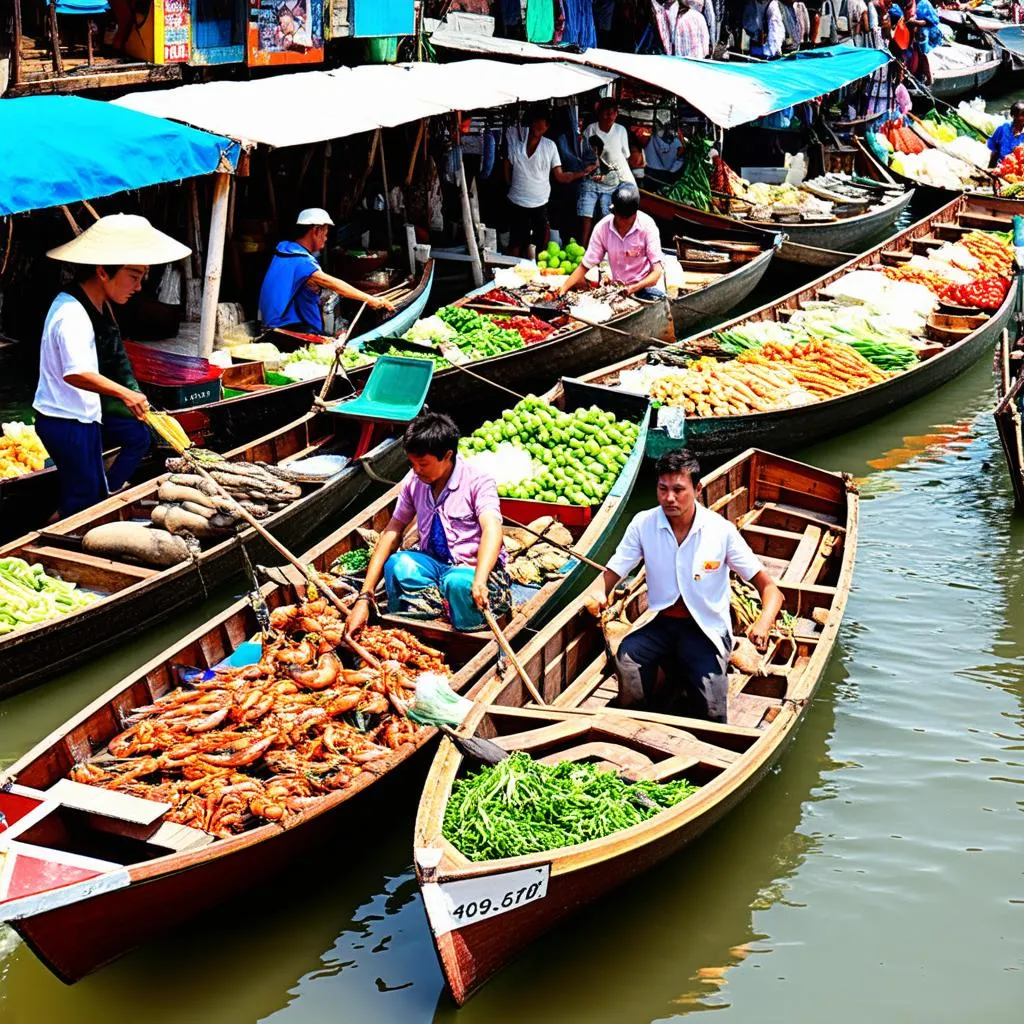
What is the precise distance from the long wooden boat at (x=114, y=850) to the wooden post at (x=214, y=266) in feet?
16.1

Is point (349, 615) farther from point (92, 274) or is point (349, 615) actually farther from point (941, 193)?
point (941, 193)

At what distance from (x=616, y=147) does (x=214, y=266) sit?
6.85 meters

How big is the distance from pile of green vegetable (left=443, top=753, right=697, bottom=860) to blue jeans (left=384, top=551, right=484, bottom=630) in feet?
4.40

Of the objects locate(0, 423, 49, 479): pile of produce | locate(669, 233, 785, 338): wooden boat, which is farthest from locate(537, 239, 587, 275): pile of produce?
locate(0, 423, 49, 479): pile of produce

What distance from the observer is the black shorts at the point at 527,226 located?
1548 cm

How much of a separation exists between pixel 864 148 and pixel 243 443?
14077 mm

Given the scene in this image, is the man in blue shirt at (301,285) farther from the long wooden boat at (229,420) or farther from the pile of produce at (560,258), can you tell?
the pile of produce at (560,258)

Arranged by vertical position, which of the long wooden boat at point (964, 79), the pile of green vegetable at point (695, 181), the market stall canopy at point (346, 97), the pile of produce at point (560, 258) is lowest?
the pile of produce at point (560, 258)

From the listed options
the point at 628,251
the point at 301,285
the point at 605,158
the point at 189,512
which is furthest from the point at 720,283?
the point at 189,512

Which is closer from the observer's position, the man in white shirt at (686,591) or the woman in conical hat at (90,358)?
the man in white shirt at (686,591)

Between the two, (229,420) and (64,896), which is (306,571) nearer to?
(64,896)

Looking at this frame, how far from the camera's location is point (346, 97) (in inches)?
479

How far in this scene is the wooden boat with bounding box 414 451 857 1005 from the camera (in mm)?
4746

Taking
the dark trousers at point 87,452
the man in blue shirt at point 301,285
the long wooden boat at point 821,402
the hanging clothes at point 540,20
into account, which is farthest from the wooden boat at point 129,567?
the hanging clothes at point 540,20
